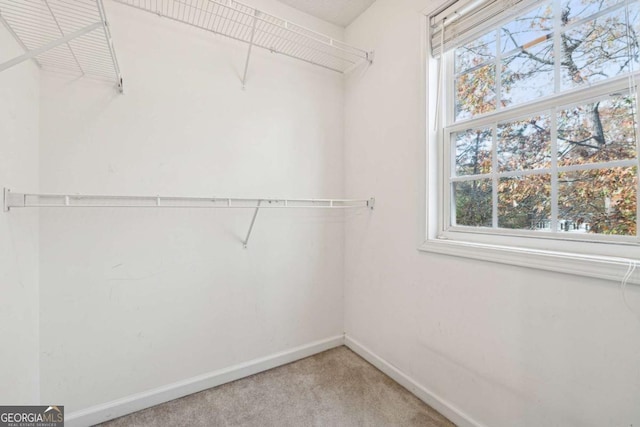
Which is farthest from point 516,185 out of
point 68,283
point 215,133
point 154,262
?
point 68,283

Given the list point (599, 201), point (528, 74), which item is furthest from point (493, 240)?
point (528, 74)

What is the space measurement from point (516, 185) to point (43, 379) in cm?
244

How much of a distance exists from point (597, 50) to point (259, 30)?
1.72 m

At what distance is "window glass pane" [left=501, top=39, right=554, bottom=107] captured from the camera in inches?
47.8

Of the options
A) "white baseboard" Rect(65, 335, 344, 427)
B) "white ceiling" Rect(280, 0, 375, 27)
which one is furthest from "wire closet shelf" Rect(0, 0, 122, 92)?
"white baseboard" Rect(65, 335, 344, 427)

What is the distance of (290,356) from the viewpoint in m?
2.00

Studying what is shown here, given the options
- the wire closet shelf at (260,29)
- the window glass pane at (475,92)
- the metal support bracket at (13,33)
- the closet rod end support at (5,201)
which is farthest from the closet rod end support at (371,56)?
the closet rod end support at (5,201)

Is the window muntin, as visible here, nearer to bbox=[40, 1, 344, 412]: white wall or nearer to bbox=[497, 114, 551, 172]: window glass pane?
bbox=[497, 114, 551, 172]: window glass pane

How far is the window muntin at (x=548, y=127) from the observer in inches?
40.6

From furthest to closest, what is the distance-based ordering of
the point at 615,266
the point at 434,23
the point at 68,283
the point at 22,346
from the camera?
the point at 434,23
the point at 68,283
the point at 22,346
the point at 615,266

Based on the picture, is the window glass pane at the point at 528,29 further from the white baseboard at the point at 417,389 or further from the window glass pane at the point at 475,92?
the white baseboard at the point at 417,389

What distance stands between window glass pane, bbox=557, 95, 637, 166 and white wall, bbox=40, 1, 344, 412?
1408mm

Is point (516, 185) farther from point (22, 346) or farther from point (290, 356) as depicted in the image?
point (22, 346)

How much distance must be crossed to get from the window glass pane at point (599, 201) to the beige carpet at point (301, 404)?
1170 mm
